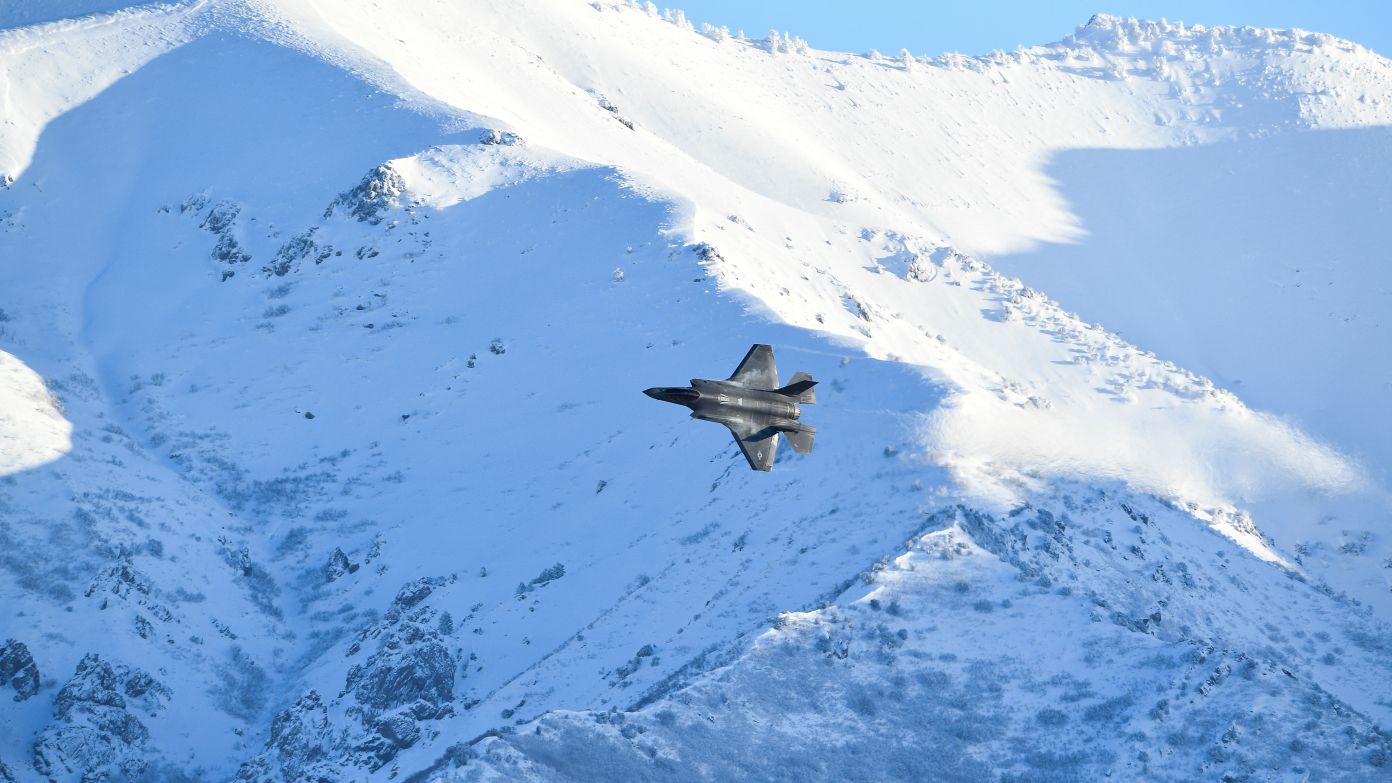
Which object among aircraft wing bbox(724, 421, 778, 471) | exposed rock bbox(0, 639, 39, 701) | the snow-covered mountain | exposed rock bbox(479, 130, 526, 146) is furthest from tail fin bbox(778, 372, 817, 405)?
exposed rock bbox(479, 130, 526, 146)

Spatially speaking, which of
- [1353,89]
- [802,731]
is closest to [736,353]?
[802,731]

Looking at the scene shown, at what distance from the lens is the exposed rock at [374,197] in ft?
297

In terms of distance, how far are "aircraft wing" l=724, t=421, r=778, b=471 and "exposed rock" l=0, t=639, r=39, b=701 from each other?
103 ft

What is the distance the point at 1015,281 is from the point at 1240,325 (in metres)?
20.9

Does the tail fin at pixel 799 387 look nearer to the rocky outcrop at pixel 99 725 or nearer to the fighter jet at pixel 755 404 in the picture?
the fighter jet at pixel 755 404

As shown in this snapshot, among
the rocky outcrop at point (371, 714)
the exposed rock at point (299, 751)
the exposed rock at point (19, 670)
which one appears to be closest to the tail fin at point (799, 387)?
the rocky outcrop at point (371, 714)

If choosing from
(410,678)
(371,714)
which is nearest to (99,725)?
(371,714)

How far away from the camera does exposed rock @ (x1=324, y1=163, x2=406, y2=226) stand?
90.4 metres

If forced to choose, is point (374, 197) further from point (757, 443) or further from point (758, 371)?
point (757, 443)

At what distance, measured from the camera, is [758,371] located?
46.7m

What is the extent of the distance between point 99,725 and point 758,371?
97.8 ft

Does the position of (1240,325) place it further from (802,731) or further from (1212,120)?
(802,731)

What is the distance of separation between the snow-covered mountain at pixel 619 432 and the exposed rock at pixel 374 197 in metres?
0.25

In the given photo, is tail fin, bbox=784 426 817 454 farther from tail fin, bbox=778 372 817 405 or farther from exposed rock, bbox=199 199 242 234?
exposed rock, bbox=199 199 242 234
